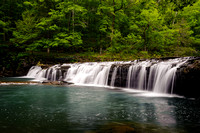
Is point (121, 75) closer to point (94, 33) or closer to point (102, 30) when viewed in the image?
point (102, 30)

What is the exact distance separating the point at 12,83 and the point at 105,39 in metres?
23.6

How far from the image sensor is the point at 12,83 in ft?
44.2

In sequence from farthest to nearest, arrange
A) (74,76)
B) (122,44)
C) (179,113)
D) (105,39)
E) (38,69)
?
(105,39) < (122,44) < (38,69) < (74,76) < (179,113)

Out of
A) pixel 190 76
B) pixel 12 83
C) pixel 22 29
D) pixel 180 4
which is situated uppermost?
pixel 22 29

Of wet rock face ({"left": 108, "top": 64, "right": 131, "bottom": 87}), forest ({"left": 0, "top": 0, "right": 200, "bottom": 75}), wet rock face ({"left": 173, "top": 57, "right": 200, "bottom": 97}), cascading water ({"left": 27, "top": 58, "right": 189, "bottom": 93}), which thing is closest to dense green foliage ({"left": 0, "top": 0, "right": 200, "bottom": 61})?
forest ({"left": 0, "top": 0, "right": 200, "bottom": 75})

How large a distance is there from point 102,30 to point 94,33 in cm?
532

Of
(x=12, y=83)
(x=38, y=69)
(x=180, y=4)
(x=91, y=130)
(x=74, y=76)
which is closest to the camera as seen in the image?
(x=91, y=130)

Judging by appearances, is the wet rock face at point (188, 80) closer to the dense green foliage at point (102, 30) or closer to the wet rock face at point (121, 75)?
the wet rock face at point (121, 75)

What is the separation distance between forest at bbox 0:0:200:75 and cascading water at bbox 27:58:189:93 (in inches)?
349

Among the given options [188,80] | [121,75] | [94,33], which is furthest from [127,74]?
[94,33]

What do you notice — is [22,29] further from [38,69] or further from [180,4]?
[180,4]

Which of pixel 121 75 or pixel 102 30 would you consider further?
pixel 102 30

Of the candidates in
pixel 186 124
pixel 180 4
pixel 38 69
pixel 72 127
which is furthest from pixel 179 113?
pixel 38 69

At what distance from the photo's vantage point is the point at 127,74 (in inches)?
519
